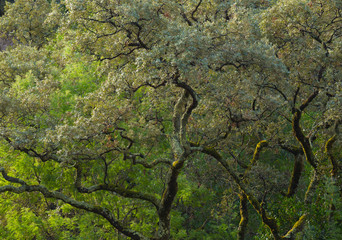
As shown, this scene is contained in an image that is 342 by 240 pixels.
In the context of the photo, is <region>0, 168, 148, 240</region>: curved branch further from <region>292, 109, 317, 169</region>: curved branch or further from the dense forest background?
<region>292, 109, 317, 169</region>: curved branch

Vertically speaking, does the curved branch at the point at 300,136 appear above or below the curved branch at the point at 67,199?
above

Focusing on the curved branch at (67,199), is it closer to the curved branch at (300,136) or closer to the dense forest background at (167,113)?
the dense forest background at (167,113)

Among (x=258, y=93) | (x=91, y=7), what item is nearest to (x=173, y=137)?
(x=258, y=93)

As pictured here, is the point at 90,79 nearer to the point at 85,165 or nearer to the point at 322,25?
the point at 85,165

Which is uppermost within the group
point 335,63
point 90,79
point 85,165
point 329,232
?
point 335,63

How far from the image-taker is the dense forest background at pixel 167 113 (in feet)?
38.6

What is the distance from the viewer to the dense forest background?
11773 millimetres

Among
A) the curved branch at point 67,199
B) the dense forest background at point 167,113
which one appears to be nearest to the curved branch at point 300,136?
the dense forest background at point 167,113

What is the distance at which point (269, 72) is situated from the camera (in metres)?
13.5

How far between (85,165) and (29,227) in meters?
3.05

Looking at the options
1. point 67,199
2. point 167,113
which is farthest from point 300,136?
point 67,199

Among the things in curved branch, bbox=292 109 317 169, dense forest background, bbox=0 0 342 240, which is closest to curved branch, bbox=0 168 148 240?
dense forest background, bbox=0 0 342 240

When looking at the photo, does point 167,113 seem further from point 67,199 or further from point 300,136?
point 67,199

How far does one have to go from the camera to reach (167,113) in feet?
63.4
